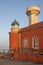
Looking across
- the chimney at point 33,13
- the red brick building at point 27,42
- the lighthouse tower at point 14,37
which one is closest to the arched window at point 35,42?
the red brick building at point 27,42

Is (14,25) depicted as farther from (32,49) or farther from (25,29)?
(32,49)

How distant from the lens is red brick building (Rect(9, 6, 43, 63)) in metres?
18.0

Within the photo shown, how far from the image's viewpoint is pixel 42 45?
18406 mm

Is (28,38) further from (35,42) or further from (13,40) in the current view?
(13,40)

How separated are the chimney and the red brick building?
205 inches

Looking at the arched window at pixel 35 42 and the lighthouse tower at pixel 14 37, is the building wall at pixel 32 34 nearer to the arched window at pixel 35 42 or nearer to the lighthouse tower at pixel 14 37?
the arched window at pixel 35 42

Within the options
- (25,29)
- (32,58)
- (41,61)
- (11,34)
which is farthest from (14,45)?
(41,61)

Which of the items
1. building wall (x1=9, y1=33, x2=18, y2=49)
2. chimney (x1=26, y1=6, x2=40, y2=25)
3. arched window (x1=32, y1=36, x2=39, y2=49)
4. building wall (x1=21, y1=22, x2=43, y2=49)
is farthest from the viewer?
chimney (x1=26, y1=6, x2=40, y2=25)

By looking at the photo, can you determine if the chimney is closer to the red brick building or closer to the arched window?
the red brick building

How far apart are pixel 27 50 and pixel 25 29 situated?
3059mm

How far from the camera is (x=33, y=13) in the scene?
28.1 metres

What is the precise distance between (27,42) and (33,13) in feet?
27.3

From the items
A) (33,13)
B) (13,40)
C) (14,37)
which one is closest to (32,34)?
(14,37)

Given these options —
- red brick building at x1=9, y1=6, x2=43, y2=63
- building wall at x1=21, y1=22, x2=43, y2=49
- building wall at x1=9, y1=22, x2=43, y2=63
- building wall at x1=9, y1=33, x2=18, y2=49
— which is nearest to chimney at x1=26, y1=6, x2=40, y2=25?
red brick building at x1=9, y1=6, x2=43, y2=63
